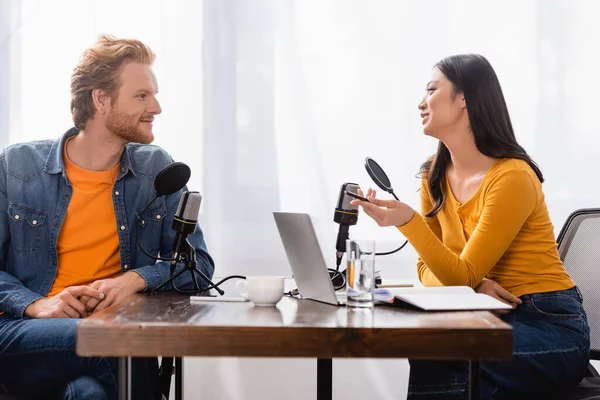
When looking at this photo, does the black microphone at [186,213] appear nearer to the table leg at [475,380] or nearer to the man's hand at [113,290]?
the man's hand at [113,290]

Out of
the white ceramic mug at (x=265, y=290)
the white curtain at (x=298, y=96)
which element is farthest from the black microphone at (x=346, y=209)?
the white curtain at (x=298, y=96)

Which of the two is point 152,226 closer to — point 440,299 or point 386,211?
point 386,211

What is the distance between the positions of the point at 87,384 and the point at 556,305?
1.11 metres

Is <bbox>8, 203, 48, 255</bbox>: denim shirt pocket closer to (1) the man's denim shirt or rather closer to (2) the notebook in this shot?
(1) the man's denim shirt

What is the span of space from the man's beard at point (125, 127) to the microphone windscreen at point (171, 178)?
1.51 ft

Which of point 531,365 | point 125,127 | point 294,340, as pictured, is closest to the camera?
point 294,340

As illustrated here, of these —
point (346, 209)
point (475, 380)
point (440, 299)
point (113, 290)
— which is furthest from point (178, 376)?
point (475, 380)

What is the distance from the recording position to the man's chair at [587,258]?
198cm

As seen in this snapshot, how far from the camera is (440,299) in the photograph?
1445 mm

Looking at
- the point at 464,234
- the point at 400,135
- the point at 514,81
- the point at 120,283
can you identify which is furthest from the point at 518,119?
the point at 120,283

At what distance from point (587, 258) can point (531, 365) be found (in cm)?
54

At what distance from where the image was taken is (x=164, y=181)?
1686 mm

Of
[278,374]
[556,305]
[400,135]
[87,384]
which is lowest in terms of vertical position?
[278,374]

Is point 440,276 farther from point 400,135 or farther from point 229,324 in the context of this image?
point 400,135
